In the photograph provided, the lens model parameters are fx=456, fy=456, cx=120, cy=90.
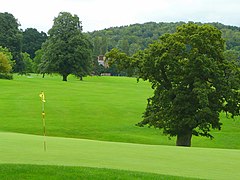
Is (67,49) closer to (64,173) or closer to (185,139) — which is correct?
(185,139)

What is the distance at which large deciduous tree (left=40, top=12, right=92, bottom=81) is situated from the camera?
276ft

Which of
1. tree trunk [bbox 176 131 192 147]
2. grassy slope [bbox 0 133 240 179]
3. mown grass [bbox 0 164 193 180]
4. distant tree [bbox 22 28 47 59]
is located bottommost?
tree trunk [bbox 176 131 192 147]

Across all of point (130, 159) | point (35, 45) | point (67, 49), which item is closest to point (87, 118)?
point (130, 159)

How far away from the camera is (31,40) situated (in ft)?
462

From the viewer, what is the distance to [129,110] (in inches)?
1785

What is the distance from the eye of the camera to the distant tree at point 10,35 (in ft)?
304

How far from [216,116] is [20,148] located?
1437cm

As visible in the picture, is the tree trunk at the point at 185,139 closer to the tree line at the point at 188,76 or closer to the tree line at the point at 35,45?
the tree line at the point at 188,76

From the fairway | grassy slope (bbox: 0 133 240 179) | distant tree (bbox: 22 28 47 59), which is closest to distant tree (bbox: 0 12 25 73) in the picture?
the fairway

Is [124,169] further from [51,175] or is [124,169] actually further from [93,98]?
[93,98]

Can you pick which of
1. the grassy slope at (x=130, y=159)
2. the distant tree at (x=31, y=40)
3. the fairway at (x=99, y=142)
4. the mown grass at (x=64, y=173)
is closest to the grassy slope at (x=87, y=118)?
the fairway at (x=99, y=142)

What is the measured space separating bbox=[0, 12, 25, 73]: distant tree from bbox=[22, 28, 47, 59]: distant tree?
43354mm

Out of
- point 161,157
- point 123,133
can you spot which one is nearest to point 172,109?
point 123,133

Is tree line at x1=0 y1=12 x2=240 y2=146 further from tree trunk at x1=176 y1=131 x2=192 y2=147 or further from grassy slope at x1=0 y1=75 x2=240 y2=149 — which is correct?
grassy slope at x1=0 y1=75 x2=240 y2=149
